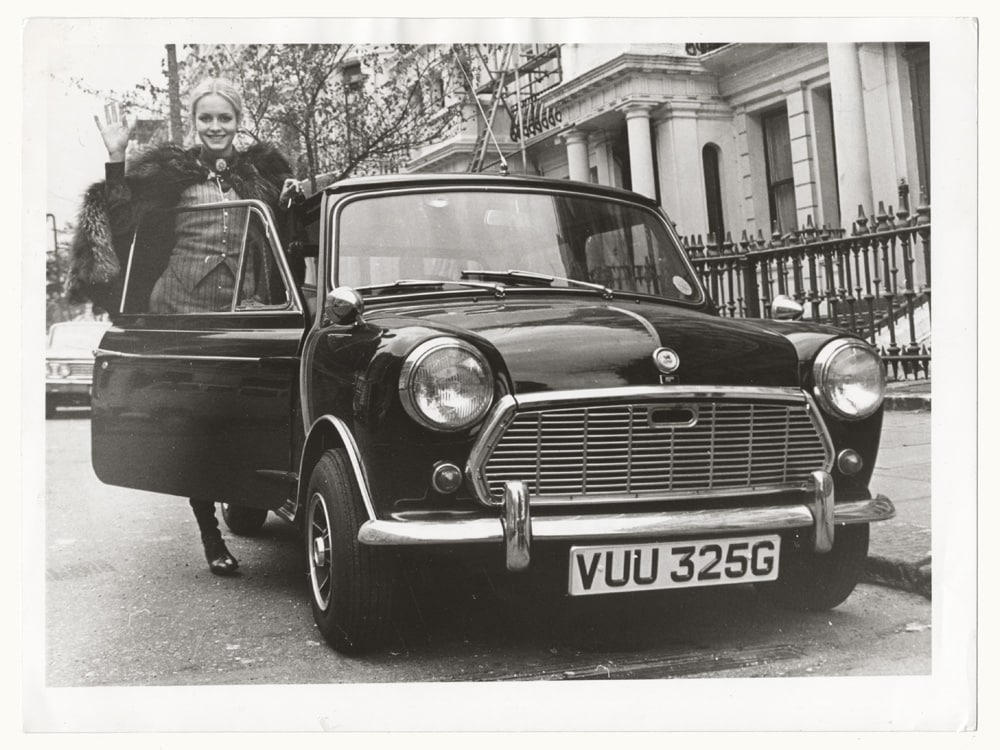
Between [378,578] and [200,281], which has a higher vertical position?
[200,281]

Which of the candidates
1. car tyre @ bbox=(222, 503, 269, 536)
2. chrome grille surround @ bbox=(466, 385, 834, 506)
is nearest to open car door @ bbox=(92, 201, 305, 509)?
car tyre @ bbox=(222, 503, 269, 536)

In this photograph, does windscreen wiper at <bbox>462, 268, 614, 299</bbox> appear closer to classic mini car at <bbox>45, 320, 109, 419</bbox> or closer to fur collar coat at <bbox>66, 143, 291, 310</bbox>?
fur collar coat at <bbox>66, 143, 291, 310</bbox>

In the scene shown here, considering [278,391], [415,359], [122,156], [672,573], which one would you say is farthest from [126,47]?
[672,573]

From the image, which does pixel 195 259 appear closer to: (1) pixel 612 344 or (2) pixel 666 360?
(1) pixel 612 344

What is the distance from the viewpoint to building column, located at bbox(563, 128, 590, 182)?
4.05 m

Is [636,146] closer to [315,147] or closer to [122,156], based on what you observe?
[315,147]

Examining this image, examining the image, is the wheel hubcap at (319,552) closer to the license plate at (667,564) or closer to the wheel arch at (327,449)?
the wheel arch at (327,449)

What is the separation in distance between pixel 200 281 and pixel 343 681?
1.68 meters

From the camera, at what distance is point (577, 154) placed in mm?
4664

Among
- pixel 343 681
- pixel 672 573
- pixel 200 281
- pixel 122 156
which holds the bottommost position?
pixel 343 681

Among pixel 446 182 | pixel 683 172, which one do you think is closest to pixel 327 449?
pixel 446 182

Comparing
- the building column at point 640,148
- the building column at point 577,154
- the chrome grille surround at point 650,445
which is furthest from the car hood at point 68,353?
the building column at point 640,148

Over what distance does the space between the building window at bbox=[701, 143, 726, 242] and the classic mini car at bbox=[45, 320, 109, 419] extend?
2.81 m
